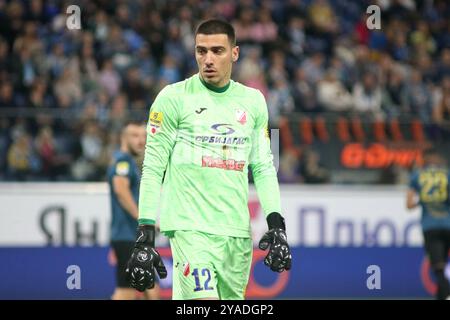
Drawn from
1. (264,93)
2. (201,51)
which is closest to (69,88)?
(264,93)

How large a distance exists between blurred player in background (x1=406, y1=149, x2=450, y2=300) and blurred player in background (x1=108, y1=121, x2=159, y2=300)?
14.1 ft

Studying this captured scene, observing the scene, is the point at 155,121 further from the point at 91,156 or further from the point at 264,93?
the point at 264,93

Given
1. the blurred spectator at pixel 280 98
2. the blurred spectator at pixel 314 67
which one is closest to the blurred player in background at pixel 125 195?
the blurred spectator at pixel 280 98

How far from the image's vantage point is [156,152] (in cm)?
622

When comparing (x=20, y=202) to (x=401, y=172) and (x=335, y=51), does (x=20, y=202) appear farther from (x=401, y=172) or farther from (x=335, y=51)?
(x=335, y=51)

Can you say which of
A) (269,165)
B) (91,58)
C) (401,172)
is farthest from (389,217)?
(269,165)

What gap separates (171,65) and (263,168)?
10.3 m

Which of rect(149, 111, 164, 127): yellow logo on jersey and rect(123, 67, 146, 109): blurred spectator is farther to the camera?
rect(123, 67, 146, 109): blurred spectator

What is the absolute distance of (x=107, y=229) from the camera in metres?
14.7

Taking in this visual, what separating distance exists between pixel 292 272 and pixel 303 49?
518cm

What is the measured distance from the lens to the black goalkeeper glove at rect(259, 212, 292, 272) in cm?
610

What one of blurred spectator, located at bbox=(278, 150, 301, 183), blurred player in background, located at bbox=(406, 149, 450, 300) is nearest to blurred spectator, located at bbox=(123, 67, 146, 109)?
blurred spectator, located at bbox=(278, 150, 301, 183)

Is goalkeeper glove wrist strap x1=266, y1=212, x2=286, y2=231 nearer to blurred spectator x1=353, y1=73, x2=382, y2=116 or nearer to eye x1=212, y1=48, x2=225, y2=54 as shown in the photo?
eye x1=212, y1=48, x2=225, y2=54

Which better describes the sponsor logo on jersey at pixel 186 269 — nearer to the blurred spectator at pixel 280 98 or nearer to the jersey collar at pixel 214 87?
the jersey collar at pixel 214 87
